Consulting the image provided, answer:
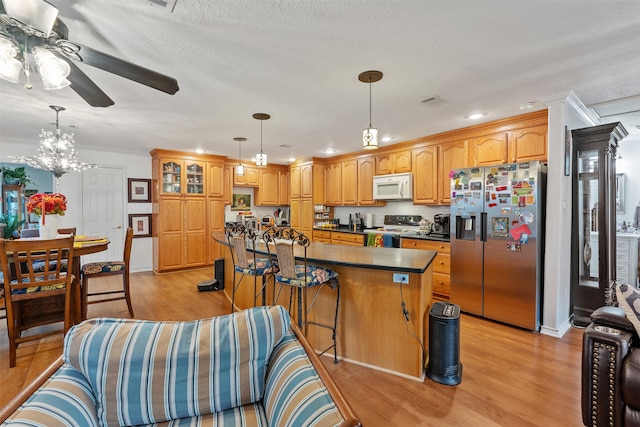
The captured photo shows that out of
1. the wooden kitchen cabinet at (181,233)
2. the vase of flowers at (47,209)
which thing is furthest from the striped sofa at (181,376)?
the wooden kitchen cabinet at (181,233)

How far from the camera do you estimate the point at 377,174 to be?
5.18 metres

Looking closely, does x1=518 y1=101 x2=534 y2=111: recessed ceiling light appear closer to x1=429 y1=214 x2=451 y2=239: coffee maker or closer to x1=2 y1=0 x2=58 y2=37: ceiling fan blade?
x1=429 y1=214 x2=451 y2=239: coffee maker

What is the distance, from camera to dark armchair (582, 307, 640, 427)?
4.78ft

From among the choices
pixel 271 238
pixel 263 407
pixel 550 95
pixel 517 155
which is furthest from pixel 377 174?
pixel 263 407

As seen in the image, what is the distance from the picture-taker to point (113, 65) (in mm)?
1637

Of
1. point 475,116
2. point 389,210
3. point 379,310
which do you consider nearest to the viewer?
point 379,310

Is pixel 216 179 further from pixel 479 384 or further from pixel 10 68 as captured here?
pixel 479 384

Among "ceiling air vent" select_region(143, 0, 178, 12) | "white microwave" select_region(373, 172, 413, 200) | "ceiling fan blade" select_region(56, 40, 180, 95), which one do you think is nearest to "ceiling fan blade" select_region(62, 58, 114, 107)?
"ceiling fan blade" select_region(56, 40, 180, 95)

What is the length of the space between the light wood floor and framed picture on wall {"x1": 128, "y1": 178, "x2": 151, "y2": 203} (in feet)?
9.56

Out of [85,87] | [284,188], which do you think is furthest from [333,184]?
[85,87]

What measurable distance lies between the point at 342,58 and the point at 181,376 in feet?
7.00

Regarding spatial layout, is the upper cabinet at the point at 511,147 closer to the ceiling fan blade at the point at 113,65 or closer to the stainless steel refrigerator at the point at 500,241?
the stainless steel refrigerator at the point at 500,241

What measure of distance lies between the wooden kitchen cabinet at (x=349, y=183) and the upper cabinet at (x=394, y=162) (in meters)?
0.52

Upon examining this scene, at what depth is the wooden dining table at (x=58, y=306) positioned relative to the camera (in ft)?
9.48
